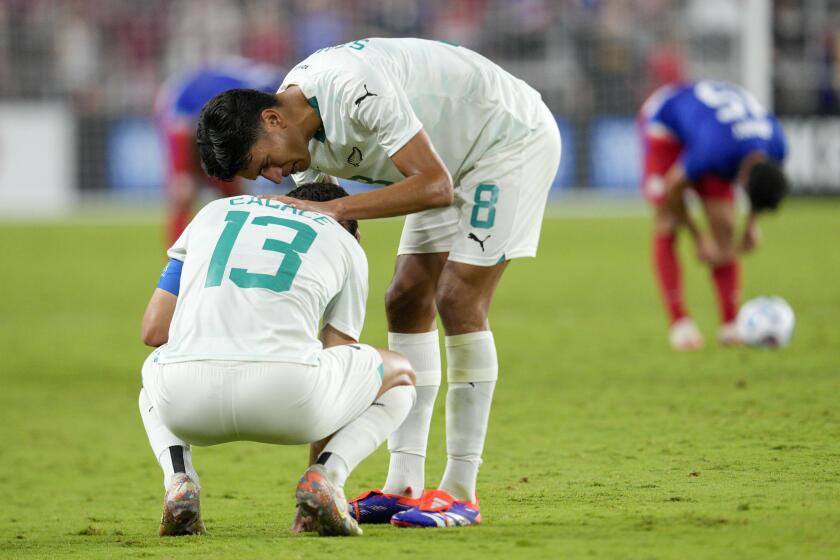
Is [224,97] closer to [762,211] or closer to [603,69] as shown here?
[762,211]

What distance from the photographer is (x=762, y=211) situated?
8891 millimetres

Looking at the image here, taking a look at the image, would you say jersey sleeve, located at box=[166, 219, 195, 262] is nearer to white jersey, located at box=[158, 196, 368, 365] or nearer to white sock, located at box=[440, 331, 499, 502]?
white jersey, located at box=[158, 196, 368, 365]

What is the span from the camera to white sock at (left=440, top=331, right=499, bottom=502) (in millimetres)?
4449

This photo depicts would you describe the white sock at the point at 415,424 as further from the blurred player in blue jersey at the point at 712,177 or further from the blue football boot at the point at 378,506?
the blurred player in blue jersey at the point at 712,177

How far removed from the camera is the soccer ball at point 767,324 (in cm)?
866

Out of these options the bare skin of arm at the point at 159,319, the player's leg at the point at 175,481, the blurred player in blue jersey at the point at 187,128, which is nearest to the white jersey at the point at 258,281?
the bare skin of arm at the point at 159,319

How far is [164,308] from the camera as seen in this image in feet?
13.5

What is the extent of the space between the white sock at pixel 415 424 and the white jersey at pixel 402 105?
0.60 metres

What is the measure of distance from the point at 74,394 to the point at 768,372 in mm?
4043

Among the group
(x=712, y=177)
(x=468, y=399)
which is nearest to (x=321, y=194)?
(x=468, y=399)

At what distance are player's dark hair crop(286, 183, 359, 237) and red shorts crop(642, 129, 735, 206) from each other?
5225 millimetres

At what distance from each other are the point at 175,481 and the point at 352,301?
75 centimetres

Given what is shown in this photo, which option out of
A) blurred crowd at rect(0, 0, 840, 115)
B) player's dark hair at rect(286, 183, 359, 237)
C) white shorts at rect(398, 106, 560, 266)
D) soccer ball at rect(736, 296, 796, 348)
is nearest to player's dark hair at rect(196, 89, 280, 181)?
player's dark hair at rect(286, 183, 359, 237)

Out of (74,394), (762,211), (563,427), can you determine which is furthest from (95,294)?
(563,427)
